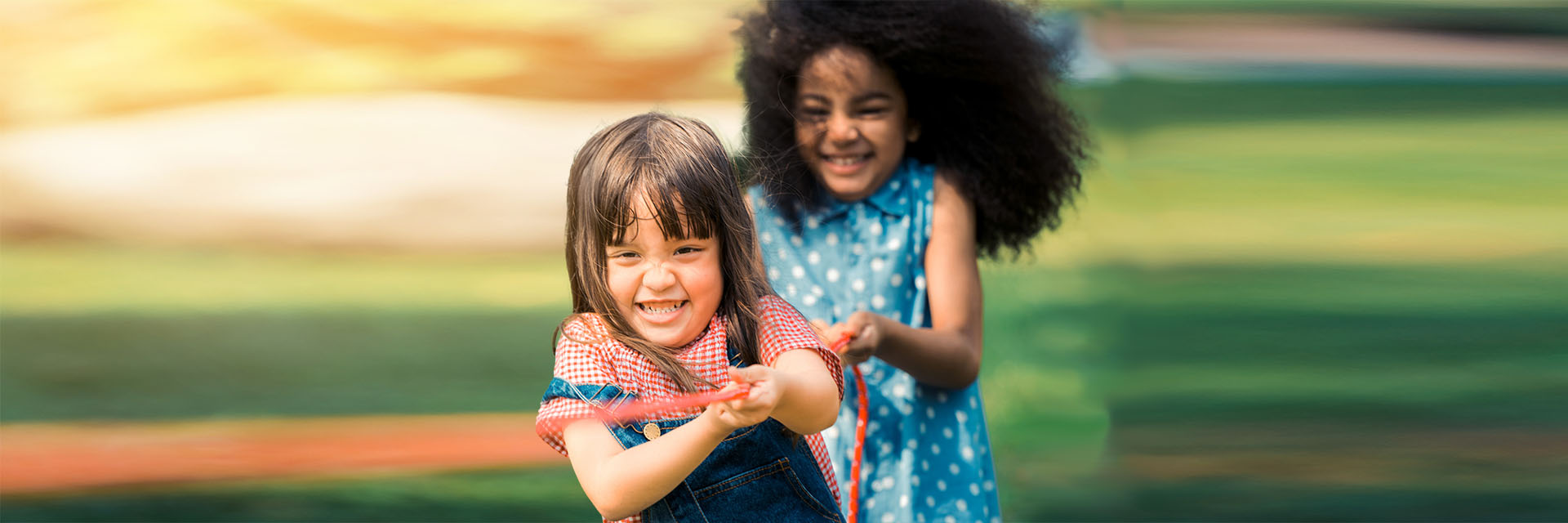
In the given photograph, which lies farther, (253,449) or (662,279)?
(253,449)

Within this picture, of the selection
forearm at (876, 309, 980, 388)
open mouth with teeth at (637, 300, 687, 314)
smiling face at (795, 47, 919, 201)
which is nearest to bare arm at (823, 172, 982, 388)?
forearm at (876, 309, 980, 388)

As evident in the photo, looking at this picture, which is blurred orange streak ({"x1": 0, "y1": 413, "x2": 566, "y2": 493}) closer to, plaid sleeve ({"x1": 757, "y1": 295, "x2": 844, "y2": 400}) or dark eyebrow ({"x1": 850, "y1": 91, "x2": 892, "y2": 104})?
dark eyebrow ({"x1": 850, "y1": 91, "x2": 892, "y2": 104})

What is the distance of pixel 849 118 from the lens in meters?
1.83

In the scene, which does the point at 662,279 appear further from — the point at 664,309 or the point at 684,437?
the point at 684,437

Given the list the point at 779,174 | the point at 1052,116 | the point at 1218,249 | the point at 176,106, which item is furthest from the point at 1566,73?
the point at 176,106

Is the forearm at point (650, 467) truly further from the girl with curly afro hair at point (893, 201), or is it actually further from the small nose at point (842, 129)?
the small nose at point (842, 129)

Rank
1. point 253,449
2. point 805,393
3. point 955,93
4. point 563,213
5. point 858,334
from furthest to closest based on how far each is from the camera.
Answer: point 563,213 < point 253,449 < point 955,93 < point 858,334 < point 805,393

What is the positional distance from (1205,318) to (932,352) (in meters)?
2.78

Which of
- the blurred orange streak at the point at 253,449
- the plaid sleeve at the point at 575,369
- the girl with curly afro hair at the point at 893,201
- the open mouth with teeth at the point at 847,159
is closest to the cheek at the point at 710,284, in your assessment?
the plaid sleeve at the point at 575,369

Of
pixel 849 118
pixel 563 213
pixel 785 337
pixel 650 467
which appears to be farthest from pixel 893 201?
pixel 563 213

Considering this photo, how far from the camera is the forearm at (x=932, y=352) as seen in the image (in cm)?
165

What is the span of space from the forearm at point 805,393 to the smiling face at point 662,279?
0.10 m

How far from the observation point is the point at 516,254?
4.19 meters

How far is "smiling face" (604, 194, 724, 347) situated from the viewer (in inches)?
47.4
